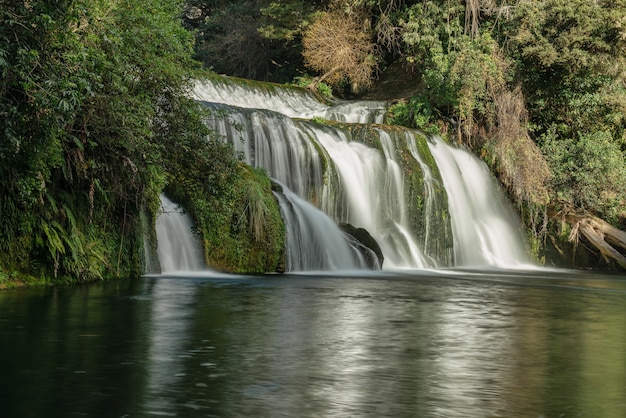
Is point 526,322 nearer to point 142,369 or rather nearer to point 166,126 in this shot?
point 142,369

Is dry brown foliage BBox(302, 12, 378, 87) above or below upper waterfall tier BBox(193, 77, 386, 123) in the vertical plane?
above

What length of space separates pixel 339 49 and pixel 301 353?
33.8 metres

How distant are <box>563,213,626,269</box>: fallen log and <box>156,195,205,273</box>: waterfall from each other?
16.0 m

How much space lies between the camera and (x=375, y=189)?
28.5 meters

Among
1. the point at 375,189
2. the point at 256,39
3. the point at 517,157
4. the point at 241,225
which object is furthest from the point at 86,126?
the point at 256,39

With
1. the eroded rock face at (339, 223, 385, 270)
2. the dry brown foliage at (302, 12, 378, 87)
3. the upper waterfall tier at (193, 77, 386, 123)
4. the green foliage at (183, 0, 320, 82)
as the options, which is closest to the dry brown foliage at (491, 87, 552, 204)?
the upper waterfall tier at (193, 77, 386, 123)

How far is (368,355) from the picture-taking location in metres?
9.84

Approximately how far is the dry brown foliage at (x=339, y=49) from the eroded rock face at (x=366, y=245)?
59.8ft

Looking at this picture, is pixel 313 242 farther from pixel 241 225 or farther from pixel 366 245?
pixel 241 225

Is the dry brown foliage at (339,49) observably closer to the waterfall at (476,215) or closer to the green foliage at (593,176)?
the waterfall at (476,215)

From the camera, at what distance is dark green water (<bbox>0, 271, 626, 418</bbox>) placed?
7.35 metres

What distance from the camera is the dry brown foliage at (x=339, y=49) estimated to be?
1674 inches

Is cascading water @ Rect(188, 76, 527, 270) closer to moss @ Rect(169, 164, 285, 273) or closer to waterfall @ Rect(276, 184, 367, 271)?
waterfall @ Rect(276, 184, 367, 271)


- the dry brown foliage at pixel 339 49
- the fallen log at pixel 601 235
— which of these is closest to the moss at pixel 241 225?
the fallen log at pixel 601 235
